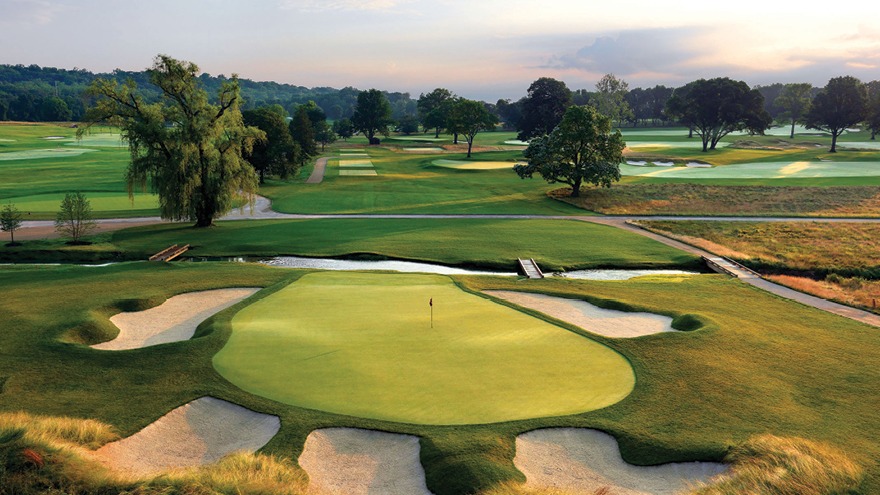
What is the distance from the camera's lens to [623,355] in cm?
2041

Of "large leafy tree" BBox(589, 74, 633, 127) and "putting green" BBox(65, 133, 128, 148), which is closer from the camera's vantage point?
"putting green" BBox(65, 133, 128, 148)

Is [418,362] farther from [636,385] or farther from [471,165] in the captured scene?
[471,165]

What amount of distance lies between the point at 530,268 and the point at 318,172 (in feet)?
195

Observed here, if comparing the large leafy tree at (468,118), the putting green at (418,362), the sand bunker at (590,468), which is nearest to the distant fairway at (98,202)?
the putting green at (418,362)

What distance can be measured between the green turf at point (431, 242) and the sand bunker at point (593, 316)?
33.5 ft

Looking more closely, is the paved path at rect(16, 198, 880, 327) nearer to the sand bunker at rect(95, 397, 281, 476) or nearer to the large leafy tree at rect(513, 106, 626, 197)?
the large leafy tree at rect(513, 106, 626, 197)

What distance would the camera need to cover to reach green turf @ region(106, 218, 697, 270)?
4081cm

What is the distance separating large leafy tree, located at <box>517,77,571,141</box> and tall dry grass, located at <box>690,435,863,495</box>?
101 m

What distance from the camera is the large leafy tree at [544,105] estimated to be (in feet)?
366

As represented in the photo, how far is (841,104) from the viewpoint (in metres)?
111

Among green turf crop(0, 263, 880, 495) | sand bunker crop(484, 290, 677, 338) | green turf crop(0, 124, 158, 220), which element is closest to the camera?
green turf crop(0, 263, 880, 495)

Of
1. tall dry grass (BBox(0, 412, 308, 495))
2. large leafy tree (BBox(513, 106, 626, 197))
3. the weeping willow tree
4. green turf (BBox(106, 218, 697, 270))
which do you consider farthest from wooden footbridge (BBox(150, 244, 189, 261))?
large leafy tree (BBox(513, 106, 626, 197))

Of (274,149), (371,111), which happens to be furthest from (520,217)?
(371,111)

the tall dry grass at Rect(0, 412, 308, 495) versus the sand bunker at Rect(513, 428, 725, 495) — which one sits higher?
the tall dry grass at Rect(0, 412, 308, 495)
